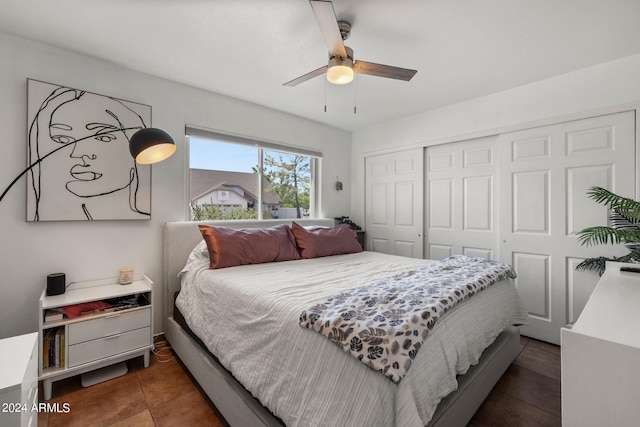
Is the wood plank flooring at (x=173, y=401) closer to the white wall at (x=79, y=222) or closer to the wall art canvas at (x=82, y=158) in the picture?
the white wall at (x=79, y=222)

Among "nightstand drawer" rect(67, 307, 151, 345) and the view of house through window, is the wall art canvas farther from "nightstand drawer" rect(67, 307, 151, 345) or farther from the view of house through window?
"nightstand drawer" rect(67, 307, 151, 345)

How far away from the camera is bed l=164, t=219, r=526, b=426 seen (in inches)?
37.2

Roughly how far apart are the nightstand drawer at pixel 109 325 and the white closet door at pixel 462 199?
312 centimetres

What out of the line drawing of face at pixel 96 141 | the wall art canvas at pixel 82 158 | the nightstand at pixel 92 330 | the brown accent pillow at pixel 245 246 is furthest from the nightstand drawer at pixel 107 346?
the line drawing of face at pixel 96 141

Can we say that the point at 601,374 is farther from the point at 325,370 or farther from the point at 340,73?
the point at 340,73

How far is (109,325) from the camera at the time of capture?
75.7 inches

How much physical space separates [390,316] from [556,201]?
244cm

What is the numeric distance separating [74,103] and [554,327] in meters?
4.60

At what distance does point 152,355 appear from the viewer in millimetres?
2270

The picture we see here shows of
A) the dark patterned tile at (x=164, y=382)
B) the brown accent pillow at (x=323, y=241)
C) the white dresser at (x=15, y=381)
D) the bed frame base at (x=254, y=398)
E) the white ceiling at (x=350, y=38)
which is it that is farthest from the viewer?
the brown accent pillow at (x=323, y=241)

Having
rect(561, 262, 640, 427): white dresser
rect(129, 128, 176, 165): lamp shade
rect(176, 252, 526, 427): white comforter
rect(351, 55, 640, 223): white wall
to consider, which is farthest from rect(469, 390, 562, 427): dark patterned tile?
rect(129, 128, 176, 165): lamp shade

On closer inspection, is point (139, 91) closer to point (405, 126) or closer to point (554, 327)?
point (405, 126)

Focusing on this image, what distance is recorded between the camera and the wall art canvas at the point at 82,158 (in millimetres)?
2004

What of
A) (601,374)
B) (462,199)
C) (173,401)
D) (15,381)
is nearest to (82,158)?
(15,381)
